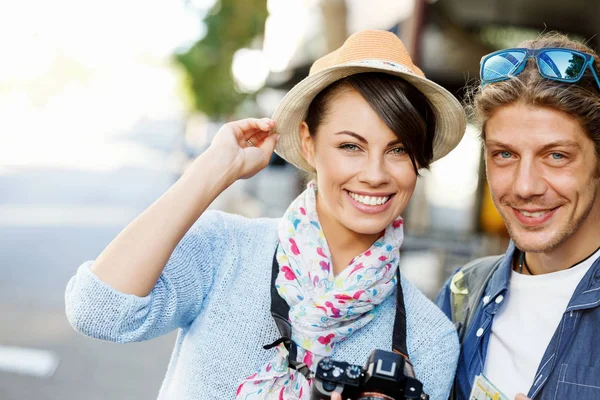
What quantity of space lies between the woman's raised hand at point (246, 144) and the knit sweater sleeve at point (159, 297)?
249mm

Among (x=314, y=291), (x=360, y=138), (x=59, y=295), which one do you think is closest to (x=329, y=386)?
(x=314, y=291)

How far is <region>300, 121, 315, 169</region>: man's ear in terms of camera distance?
8.07 feet

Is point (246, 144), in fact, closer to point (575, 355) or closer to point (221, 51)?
point (575, 355)

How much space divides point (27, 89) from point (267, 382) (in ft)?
257

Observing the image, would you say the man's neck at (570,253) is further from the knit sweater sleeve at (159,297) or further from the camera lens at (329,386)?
the knit sweater sleeve at (159,297)

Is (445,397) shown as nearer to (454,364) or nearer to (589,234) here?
(454,364)

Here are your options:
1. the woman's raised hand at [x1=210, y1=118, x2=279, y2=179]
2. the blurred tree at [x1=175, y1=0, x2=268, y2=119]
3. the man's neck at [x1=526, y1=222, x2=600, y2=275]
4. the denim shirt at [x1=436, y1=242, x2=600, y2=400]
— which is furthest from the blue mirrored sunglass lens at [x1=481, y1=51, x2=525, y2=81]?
the blurred tree at [x1=175, y1=0, x2=268, y2=119]

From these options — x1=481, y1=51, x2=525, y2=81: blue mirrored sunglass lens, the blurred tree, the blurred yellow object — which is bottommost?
x1=481, y1=51, x2=525, y2=81: blue mirrored sunglass lens

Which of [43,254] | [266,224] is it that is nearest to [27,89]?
[43,254]

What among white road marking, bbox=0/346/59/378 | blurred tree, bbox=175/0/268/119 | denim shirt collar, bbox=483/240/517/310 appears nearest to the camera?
denim shirt collar, bbox=483/240/517/310

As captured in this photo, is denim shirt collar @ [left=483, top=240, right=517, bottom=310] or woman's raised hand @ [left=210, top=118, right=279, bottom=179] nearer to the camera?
woman's raised hand @ [left=210, top=118, right=279, bottom=179]

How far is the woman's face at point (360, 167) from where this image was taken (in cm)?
219

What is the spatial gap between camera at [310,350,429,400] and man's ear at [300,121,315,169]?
91cm

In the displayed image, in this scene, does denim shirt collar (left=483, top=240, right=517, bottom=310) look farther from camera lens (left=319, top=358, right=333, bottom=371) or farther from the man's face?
camera lens (left=319, top=358, right=333, bottom=371)
